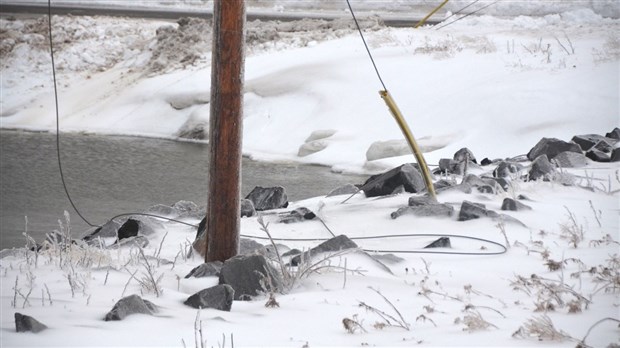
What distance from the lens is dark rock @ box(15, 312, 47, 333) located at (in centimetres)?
429

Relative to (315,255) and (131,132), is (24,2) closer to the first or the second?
(131,132)

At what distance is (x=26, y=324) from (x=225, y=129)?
73.8 inches

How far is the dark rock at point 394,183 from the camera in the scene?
29.6ft

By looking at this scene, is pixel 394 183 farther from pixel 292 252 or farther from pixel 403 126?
pixel 292 252

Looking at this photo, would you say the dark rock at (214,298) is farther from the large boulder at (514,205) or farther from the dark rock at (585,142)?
the dark rock at (585,142)

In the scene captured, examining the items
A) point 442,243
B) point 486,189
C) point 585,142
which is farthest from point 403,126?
point 585,142

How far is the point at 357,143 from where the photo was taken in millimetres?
13922

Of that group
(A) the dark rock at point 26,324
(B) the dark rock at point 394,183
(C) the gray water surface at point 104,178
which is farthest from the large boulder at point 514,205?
(A) the dark rock at point 26,324

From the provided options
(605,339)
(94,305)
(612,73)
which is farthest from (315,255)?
(612,73)

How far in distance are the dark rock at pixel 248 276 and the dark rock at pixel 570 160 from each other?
5008mm

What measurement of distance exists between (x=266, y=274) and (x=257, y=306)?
0.88 ft

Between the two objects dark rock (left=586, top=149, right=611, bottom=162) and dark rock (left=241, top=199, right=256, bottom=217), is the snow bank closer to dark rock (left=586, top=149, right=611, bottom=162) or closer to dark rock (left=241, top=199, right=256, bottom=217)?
dark rock (left=586, top=149, right=611, bottom=162)

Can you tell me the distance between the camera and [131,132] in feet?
53.9

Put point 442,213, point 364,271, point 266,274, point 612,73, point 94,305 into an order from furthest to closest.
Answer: point 612,73
point 442,213
point 364,271
point 266,274
point 94,305
